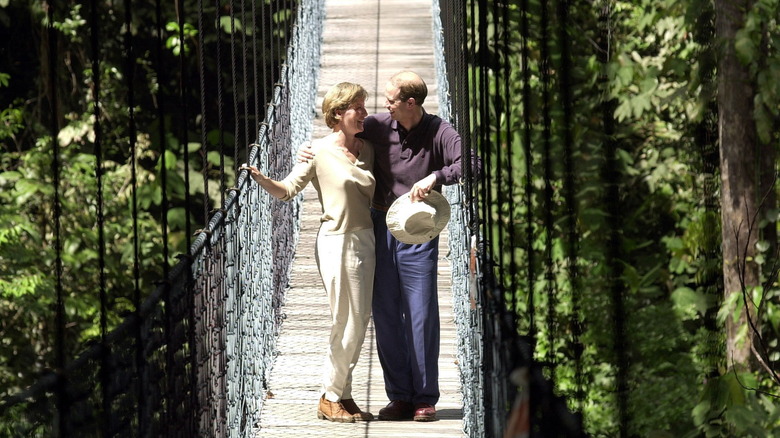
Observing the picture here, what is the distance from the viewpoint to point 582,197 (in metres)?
7.13

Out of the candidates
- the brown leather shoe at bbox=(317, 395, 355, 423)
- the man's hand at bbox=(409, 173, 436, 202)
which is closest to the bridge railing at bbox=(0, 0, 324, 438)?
the brown leather shoe at bbox=(317, 395, 355, 423)

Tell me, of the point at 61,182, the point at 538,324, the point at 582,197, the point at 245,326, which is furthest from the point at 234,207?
the point at 61,182

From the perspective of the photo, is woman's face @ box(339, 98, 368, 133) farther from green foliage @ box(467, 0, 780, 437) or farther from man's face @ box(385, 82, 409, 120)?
green foliage @ box(467, 0, 780, 437)

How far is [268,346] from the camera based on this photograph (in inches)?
190

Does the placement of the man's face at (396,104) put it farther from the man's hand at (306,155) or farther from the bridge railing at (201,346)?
the bridge railing at (201,346)

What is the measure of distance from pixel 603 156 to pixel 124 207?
3319 mm

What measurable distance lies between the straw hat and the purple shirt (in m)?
0.10

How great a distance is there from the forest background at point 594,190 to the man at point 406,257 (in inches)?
28.4

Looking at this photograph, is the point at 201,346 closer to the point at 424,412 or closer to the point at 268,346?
the point at 424,412

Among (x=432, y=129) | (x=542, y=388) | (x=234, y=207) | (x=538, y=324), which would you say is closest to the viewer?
(x=542, y=388)

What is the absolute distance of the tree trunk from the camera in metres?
5.74

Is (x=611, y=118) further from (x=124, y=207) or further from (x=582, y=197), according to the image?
(x=124, y=207)

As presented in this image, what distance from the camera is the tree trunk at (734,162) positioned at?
5738 mm

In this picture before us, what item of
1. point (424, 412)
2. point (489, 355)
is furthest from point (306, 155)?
point (489, 355)
